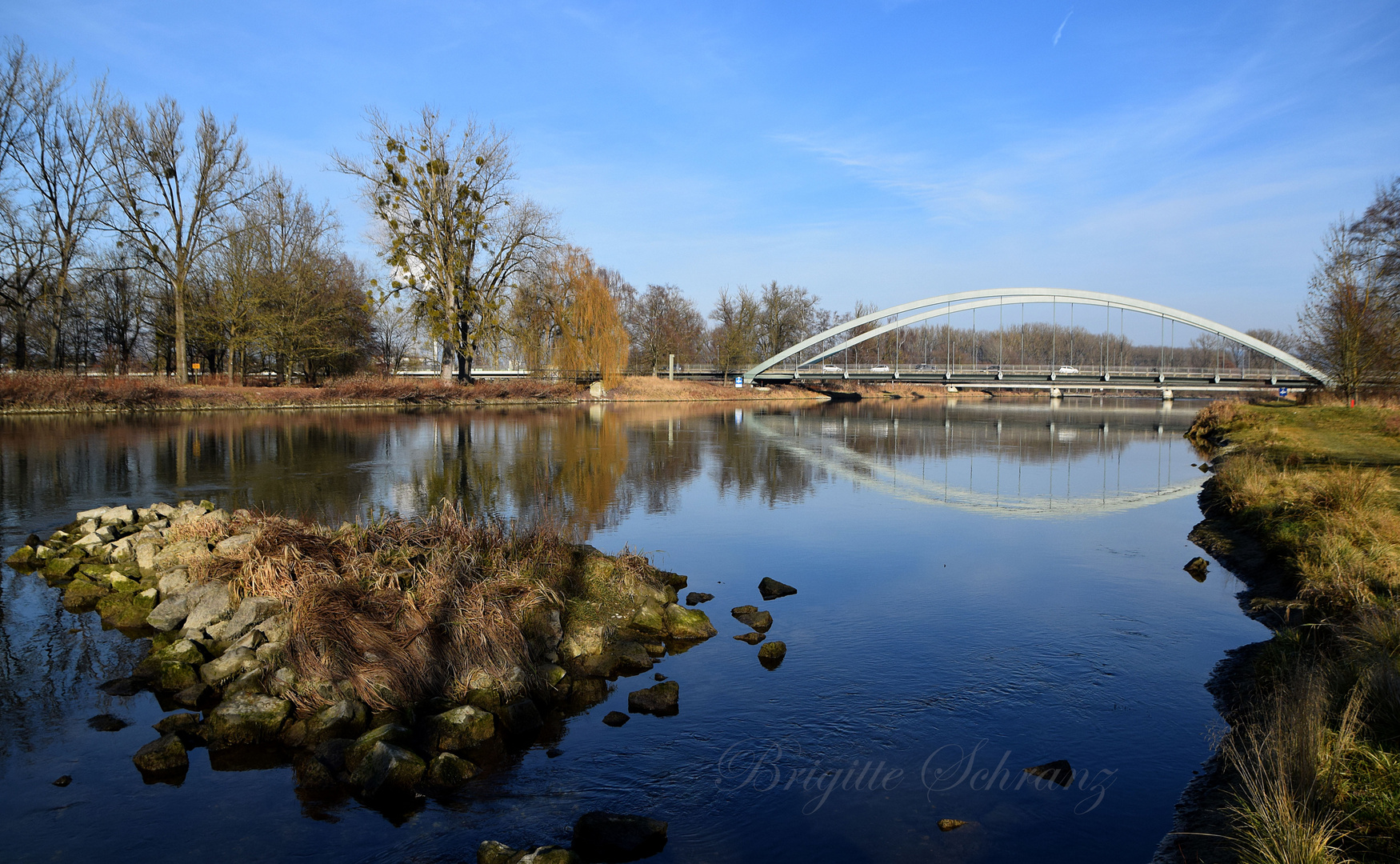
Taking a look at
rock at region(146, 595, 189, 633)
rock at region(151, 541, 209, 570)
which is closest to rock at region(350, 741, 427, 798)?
rock at region(146, 595, 189, 633)

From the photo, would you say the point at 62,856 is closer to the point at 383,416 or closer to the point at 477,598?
the point at 477,598

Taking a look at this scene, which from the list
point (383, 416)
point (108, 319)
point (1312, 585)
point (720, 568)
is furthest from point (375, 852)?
point (108, 319)

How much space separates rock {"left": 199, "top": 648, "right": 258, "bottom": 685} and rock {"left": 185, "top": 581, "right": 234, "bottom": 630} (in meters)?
0.75

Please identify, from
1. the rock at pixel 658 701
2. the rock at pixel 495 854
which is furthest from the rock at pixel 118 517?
the rock at pixel 495 854

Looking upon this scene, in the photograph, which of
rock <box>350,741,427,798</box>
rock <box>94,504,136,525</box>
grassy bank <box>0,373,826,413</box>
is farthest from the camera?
grassy bank <box>0,373,826,413</box>

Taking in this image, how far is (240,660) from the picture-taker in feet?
22.5

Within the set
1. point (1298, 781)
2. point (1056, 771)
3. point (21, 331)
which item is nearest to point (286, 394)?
point (21, 331)

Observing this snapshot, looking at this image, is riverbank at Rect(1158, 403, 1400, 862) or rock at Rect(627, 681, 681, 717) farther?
rock at Rect(627, 681, 681, 717)

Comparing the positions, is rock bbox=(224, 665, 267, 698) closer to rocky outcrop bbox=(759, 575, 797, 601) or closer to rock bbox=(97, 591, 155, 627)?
rock bbox=(97, 591, 155, 627)

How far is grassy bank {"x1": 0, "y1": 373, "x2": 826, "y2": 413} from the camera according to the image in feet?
103

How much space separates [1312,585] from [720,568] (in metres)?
6.82

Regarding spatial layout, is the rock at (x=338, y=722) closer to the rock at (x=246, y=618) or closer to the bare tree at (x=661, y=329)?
the rock at (x=246, y=618)

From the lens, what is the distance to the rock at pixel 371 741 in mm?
5551

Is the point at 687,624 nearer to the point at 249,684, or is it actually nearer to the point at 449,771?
the point at 449,771
